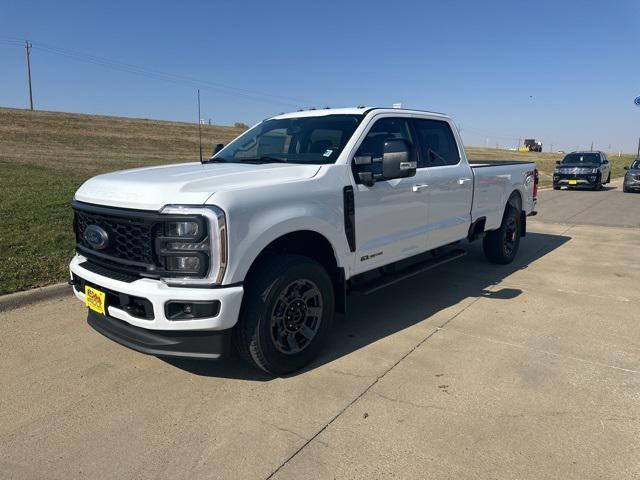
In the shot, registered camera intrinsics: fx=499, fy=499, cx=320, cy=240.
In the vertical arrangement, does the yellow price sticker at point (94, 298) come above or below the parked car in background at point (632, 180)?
below

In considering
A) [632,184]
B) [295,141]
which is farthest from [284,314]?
[632,184]

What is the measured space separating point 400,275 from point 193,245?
2251 mm

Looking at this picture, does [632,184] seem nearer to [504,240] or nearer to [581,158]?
[581,158]

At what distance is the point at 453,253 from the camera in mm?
5738

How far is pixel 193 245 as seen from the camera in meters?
3.04

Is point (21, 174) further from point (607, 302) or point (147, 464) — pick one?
point (607, 302)

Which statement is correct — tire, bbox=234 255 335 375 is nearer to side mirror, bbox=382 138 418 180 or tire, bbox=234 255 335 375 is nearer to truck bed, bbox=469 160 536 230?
side mirror, bbox=382 138 418 180

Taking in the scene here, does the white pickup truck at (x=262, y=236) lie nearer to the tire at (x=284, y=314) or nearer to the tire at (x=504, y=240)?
the tire at (x=284, y=314)

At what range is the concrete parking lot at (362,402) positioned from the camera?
106 inches

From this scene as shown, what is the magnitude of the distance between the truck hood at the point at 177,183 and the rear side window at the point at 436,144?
1.75 metres

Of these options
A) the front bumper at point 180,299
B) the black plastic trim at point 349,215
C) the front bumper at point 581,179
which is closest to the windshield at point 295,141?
the black plastic trim at point 349,215

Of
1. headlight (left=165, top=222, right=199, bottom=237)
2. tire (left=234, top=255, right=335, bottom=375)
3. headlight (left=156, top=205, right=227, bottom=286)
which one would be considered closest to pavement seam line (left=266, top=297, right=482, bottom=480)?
tire (left=234, top=255, right=335, bottom=375)

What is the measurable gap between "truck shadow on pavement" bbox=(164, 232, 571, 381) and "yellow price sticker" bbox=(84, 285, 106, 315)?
74 cm

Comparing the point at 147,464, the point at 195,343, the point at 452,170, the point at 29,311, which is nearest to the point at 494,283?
the point at 452,170
